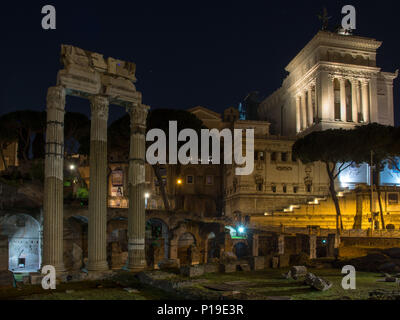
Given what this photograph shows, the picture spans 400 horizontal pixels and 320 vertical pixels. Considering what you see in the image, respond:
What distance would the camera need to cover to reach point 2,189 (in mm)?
34906

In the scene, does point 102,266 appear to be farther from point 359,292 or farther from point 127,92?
point 359,292

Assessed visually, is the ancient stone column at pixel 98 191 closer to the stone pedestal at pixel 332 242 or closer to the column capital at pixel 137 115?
the column capital at pixel 137 115

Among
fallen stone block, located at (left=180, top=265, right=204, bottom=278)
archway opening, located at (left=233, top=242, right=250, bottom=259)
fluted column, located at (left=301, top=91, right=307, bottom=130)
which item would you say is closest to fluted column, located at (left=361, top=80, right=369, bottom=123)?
fluted column, located at (left=301, top=91, right=307, bottom=130)

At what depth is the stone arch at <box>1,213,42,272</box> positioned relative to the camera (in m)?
33.5

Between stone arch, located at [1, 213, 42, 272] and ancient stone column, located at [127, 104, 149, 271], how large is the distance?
1506 centimetres

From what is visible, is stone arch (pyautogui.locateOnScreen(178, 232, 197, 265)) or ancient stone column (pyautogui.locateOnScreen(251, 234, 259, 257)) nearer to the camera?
ancient stone column (pyautogui.locateOnScreen(251, 234, 259, 257))

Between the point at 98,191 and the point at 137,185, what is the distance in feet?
6.92

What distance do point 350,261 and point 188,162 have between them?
35.7 meters

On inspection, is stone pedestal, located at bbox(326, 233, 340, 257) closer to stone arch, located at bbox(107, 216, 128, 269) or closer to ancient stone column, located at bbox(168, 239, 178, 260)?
ancient stone column, located at bbox(168, 239, 178, 260)

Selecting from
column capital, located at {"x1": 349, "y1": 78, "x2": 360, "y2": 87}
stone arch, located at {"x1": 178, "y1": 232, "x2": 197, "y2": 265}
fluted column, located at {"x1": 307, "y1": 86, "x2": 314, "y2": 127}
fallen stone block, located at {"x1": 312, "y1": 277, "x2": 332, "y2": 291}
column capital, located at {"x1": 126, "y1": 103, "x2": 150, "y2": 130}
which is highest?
column capital, located at {"x1": 349, "y1": 78, "x2": 360, "y2": 87}

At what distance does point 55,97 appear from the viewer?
18.9 m

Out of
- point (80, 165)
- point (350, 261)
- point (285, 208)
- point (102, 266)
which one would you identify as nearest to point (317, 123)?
point (285, 208)

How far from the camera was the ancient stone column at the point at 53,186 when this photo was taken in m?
18.7

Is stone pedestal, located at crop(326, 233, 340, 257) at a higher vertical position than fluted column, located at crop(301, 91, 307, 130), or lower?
lower
